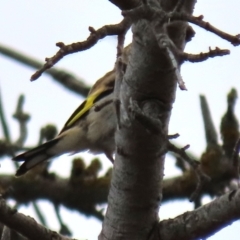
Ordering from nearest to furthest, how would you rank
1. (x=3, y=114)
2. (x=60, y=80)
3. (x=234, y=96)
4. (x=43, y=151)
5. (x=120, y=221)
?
(x=120, y=221) < (x=234, y=96) < (x=3, y=114) < (x=60, y=80) < (x=43, y=151)

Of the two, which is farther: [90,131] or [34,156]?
[90,131]

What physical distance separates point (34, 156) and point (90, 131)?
0.57 m

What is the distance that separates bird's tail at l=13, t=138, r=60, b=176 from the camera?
4.80 meters

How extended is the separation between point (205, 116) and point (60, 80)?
1.11m

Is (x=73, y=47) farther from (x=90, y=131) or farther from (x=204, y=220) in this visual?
(x=90, y=131)

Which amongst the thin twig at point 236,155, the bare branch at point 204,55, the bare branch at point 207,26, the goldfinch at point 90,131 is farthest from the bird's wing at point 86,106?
the bare branch at point 207,26

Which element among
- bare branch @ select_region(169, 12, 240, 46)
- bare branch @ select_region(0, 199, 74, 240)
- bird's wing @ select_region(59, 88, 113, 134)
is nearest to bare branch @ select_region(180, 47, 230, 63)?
bare branch @ select_region(169, 12, 240, 46)

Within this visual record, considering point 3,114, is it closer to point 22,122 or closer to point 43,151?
point 22,122

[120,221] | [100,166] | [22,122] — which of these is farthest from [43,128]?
[120,221]

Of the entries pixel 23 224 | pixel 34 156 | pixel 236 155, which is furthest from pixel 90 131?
pixel 236 155

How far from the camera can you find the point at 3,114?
4.58 metres

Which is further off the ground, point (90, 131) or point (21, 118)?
point (90, 131)

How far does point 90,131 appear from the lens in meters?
5.68

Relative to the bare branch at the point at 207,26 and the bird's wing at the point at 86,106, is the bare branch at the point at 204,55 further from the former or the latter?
the bird's wing at the point at 86,106
